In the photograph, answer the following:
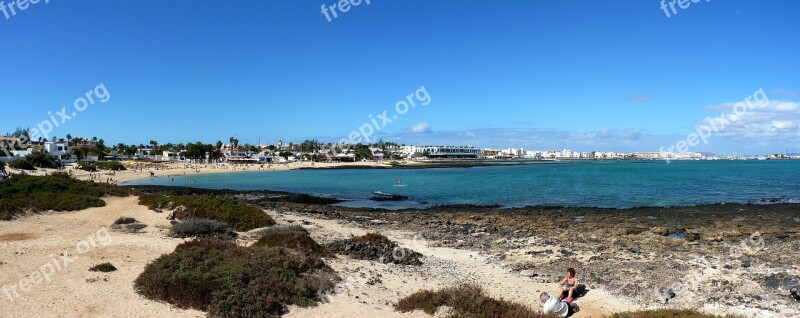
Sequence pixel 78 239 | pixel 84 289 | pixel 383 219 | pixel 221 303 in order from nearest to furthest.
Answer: pixel 221 303, pixel 84 289, pixel 78 239, pixel 383 219

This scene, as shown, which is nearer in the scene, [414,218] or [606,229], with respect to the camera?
[606,229]

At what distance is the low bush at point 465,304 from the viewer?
989 cm

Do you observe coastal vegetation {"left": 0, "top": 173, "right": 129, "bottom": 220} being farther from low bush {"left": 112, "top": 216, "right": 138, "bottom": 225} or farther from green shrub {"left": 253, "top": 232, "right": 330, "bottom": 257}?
green shrub {"left": 253, "top": 232, "right": 330, "bottom": 257}

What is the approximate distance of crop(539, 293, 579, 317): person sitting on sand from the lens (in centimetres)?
→ 1087

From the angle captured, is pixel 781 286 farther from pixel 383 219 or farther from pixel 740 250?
pixel 383 219

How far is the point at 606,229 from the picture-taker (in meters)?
24.4

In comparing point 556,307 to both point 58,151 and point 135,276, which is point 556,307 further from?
point 58,151

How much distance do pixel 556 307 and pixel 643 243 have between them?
452 inches

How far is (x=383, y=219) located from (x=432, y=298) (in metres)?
19.3

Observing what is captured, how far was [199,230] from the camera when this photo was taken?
17656mm

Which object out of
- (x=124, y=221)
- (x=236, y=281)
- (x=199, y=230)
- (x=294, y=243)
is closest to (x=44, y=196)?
(x=124, y=221)

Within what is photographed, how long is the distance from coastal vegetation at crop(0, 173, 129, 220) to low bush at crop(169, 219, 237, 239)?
8448 millimetres

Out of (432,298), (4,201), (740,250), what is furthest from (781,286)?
(4,201)

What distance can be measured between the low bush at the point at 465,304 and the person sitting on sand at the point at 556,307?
43 cm
